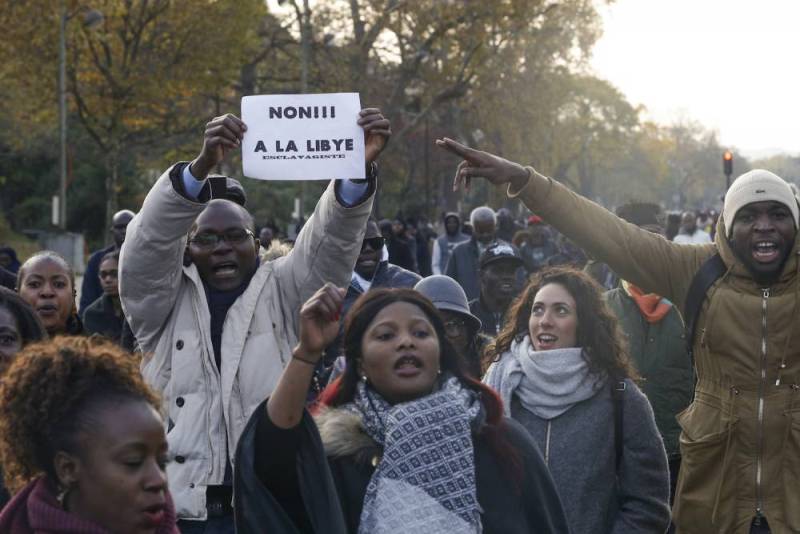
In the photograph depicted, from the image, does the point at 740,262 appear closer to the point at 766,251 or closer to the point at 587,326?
the point at 766,251

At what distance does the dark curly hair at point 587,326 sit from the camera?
5.13 meters

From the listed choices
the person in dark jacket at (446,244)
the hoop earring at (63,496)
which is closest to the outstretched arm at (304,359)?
the hoop earring at (63,496)

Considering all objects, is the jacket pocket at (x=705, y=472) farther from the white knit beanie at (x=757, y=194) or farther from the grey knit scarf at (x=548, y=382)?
the white knit beanie at (x=757, y=194)

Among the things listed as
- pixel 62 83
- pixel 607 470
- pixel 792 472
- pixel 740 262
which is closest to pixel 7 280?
pixel 607 470

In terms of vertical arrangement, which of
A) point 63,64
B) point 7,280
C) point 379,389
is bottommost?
Result: point 379,389

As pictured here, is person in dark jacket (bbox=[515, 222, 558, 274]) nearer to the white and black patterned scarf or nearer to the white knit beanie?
the white knit beanie

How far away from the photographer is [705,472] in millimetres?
5004

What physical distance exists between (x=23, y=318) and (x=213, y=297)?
0.68 meters

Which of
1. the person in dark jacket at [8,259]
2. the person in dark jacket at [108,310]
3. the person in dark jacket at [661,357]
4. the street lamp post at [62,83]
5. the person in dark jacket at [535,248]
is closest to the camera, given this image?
the person in dark jacket at [661,357]

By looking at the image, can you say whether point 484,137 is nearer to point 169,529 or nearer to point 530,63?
point 530,63

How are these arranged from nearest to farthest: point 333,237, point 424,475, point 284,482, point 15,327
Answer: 1. point 284,482
2. point 424,475
3. point 15,327
4. point 333,237

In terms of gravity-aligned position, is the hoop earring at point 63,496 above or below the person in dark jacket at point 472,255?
below

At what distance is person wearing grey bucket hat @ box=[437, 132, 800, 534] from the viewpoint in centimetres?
485

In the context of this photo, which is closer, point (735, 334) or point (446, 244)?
point (735, 334)
